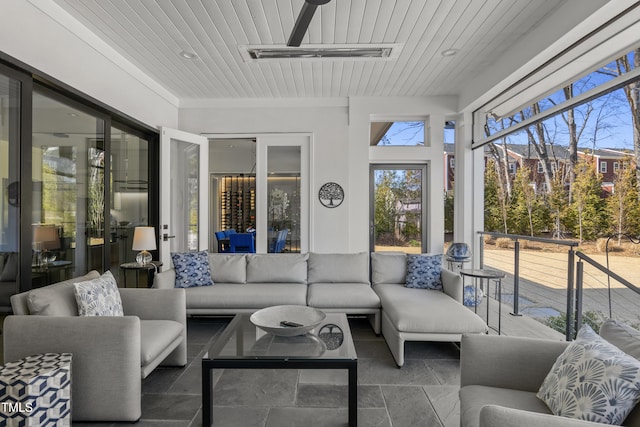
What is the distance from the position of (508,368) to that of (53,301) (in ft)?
8.64

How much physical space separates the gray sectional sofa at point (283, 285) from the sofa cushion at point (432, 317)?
45cm

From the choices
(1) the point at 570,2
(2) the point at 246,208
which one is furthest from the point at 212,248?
(1) the point at 570,2

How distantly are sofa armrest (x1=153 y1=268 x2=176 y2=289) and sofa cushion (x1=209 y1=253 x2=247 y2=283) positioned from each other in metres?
0.42

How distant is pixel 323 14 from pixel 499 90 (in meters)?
2.35

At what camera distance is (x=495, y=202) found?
4.44 m

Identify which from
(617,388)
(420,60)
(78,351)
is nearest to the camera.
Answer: (617,388)

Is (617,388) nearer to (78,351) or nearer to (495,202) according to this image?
(78,351)

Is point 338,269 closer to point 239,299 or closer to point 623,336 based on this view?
point 239,299

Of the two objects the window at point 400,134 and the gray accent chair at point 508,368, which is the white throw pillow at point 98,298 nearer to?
the gray accent chair at point 508,368

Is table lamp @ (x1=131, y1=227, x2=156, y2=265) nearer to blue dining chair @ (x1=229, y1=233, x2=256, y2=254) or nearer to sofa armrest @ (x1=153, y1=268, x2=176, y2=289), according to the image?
sofa armrest @ (x1=153, y1=268, x2=176, y2=289)

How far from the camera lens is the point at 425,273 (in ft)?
11.4

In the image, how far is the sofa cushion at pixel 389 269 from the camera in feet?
12.1

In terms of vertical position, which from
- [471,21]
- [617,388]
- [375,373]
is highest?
[471,21]

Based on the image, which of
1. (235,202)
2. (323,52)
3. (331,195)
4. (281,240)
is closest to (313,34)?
(323,52)
